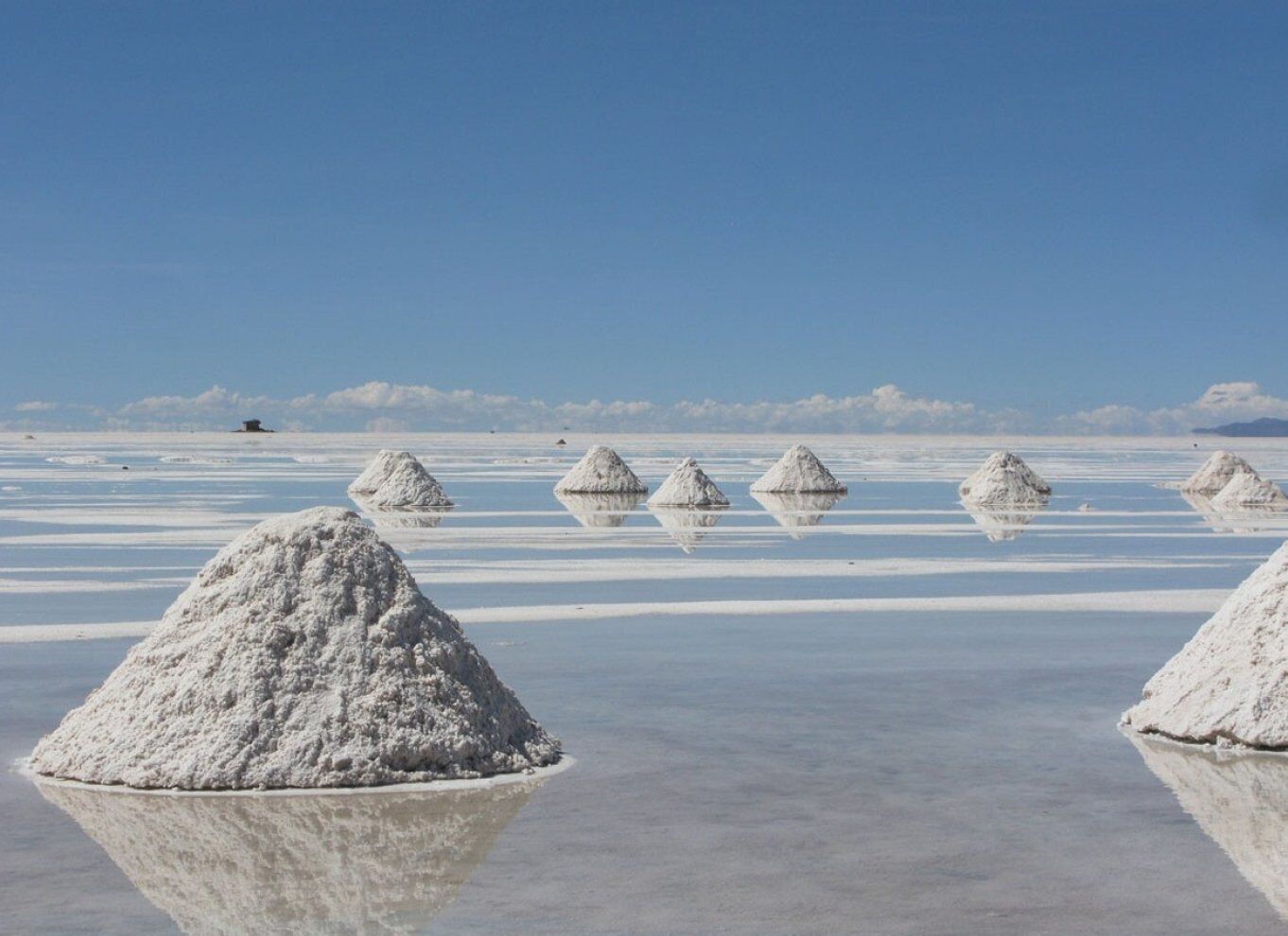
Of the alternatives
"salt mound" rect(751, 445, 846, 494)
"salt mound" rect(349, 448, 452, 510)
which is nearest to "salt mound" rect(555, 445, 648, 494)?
"salt mound" rect(751, 445, 846, 494)

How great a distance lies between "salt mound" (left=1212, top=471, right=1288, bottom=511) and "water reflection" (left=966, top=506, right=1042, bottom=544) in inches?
168

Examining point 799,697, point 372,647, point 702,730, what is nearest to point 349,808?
point 372,647

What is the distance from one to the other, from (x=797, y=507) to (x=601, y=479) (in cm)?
569

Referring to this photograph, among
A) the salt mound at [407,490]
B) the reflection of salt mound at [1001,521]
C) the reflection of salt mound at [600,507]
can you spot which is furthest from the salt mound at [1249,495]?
the salt mound at [407,490]

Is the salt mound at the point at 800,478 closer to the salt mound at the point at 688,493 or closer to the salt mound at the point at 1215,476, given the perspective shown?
the salt mound at the point at 688,493

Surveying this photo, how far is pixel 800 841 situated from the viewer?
20.2 feet

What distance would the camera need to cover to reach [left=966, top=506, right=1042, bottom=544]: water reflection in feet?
73.5

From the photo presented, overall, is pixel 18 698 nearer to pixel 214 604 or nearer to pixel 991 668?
pixel 214 604

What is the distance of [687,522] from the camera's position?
2495 centimetres

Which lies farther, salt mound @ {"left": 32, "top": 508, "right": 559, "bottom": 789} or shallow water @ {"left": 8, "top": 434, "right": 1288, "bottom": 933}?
salt mound @ {"left": 32, "top": 508, "right": 559, "bottom": 789}

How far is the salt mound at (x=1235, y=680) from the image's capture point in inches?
316

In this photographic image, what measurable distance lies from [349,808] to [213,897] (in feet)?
4.16

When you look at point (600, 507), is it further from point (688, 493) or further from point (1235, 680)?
point (1235, 680)

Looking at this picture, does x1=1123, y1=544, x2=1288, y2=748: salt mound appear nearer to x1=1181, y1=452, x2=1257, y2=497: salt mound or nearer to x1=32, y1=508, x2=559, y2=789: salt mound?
x1=32, y1=508, x2=559, y2=789: salt mound
